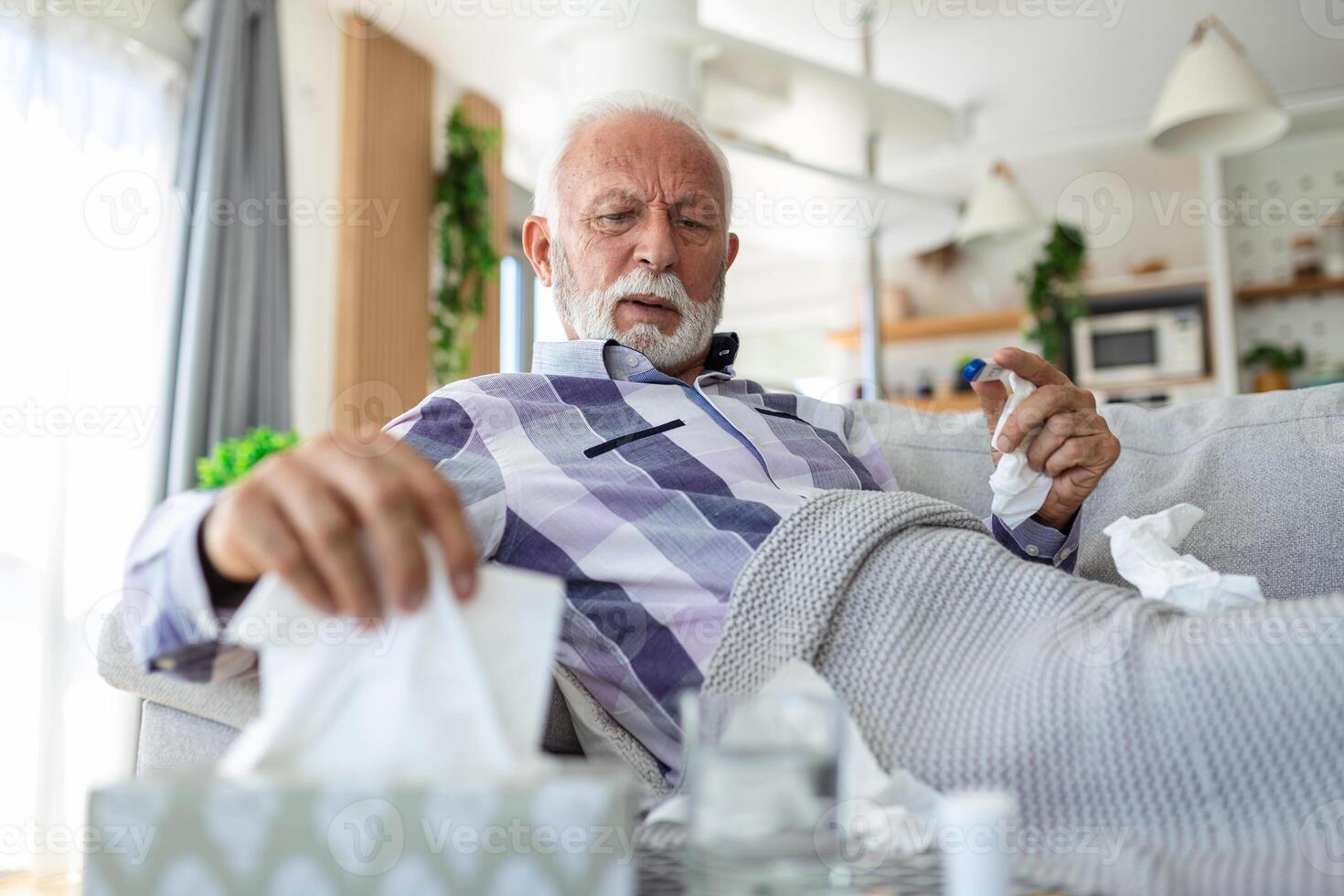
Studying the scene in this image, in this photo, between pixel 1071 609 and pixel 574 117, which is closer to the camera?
pixel 1071 609

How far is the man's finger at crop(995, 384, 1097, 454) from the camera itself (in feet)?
3.80

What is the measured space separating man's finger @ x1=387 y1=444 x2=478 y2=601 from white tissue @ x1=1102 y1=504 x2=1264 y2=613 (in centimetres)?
67

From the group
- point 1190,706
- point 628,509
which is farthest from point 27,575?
point 1190,706

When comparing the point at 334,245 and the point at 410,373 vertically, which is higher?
the point at 334,245

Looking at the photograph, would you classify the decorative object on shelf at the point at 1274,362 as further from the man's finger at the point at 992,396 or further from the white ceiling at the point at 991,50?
the man's finger at the point at 992,396

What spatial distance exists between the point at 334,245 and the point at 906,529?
3440 millimetres

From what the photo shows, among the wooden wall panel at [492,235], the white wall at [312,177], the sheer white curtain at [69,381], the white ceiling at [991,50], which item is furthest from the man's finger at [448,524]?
the wooden wall panel at [492,235]

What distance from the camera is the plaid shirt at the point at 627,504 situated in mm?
1027

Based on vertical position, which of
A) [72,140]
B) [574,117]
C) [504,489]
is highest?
[72,140]

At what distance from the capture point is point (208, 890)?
481 mm

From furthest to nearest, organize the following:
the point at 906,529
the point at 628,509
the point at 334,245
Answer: the point at 334,245, the point at 628,509, the point at 906,529

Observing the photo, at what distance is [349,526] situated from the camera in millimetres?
542

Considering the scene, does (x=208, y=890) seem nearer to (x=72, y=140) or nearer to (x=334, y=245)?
(x=72, y=140)

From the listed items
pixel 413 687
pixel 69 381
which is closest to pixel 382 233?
pixel 69 381
